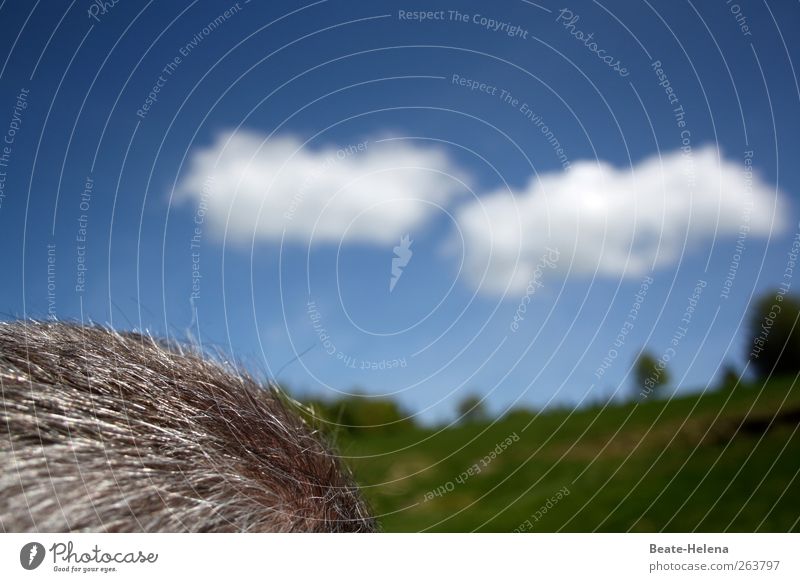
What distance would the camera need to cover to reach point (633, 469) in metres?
23.7

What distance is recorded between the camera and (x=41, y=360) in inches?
81.3

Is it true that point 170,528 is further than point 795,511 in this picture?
No

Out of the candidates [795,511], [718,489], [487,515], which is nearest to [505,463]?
[487,515]

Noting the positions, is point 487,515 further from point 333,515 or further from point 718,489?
point 333,515
